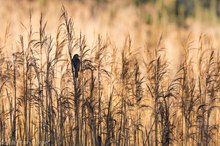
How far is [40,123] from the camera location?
260 inches

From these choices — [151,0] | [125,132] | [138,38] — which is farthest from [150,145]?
[151,0]

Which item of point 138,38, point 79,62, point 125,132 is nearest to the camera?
point 79,62

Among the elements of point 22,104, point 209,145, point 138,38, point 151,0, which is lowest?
point 209,145

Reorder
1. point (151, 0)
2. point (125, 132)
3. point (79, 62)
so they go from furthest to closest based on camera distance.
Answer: point (151, 0)
point (125, 132)
point (79, 62)

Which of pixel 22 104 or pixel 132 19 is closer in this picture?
pixel 22 104

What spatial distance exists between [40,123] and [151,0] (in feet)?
51.7

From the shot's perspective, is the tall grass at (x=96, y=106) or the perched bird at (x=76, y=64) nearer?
the perched bird at (x=76, y=64)

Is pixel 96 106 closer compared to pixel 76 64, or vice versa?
pixel 76 64

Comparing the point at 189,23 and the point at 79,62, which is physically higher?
the point at 189,23

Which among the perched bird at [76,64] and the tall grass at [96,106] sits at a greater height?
the perched bird at [76,64]

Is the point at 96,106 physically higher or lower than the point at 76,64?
lower

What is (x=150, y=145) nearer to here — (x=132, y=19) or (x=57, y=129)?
(x=57, y=129)

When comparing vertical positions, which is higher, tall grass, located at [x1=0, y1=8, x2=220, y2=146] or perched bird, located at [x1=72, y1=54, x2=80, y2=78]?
perched bird, located at [x1=72, y1=54, x2=80, y2=78]

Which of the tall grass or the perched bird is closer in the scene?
the perched bird
